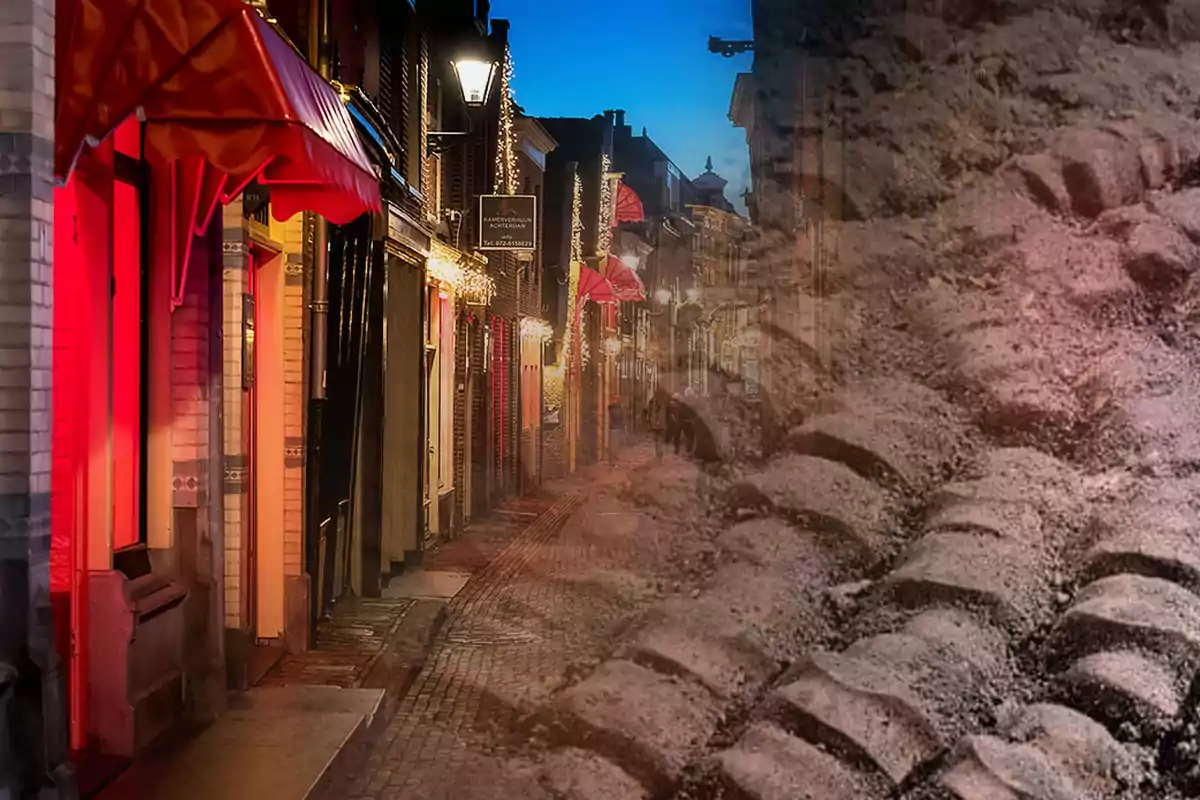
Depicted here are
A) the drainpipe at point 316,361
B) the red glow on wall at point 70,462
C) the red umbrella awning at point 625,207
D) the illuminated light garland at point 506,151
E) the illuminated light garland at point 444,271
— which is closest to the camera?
the red glow on wall at point 70,462

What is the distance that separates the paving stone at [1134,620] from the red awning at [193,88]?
325cm

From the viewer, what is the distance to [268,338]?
7.54 m

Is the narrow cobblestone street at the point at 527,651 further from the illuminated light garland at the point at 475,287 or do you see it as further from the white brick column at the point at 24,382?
the illuminated light garland at the point at 475,287

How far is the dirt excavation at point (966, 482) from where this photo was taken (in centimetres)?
321

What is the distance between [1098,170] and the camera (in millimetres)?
3838

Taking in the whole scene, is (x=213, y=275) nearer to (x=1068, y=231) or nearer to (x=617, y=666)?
(x=617, y=666)

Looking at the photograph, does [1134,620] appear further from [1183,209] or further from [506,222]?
[506,222]

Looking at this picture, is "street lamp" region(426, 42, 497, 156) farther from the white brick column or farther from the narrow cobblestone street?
the white brick column

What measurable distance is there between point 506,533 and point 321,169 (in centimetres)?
653

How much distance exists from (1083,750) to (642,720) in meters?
1.27

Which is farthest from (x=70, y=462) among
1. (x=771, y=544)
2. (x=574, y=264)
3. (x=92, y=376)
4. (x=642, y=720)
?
(x=574, y=264)

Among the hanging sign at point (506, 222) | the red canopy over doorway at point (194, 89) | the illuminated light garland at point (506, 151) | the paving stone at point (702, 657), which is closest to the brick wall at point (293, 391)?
the red canopy over doorway at point (194, 89)

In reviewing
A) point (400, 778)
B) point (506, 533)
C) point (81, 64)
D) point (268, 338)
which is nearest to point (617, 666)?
point (400, 778)

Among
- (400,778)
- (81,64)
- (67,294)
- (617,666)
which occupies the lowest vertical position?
(400,778)
